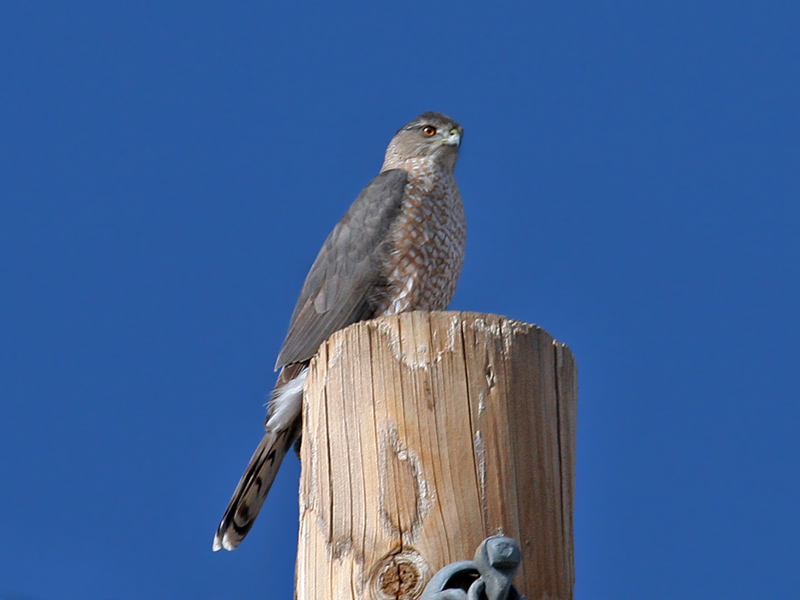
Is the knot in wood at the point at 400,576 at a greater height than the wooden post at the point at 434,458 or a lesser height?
lesser

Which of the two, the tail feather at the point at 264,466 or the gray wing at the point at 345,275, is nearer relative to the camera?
the tail feather at the point at 264,466

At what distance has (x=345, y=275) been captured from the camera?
189 inches

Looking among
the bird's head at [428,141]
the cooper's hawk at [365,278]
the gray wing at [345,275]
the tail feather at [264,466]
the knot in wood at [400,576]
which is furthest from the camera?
the bird's head at [428,141]

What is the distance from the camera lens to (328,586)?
2619 mm

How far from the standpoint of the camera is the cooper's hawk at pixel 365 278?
4.23 m

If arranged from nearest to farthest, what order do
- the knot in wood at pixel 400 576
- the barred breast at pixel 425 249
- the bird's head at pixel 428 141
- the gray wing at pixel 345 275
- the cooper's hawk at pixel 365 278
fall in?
the knot in wood at pixel 400 576 → the cooper's hawk at pixel 365 278 → the gray wing at pixel 345 275 → the barred breast at pixel 425 249 → the bird's head at pixel 428 141

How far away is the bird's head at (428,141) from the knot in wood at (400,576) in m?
3.59

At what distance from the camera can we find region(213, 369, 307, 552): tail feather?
412cm

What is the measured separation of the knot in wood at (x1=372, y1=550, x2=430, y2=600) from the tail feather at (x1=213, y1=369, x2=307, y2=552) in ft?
5.52

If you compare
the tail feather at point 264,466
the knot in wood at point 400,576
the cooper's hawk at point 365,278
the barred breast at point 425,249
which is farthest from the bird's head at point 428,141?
the knot in wood at point 400,576

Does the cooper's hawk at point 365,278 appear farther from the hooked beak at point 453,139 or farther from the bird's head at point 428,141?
the hooked beak at point 453,139

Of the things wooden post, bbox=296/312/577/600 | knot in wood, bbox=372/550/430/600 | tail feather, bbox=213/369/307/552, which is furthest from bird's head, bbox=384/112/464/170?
knot in wood, bbox=372/550/430/600

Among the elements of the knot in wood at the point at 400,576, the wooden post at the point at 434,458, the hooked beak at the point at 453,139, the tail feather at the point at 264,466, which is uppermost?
the hooked beak at the point at 453,139

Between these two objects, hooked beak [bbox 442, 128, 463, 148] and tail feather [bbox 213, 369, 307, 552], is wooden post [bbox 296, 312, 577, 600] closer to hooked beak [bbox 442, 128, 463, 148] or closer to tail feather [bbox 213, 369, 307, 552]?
tail feather [bbox 213, 369, 307, 552]
